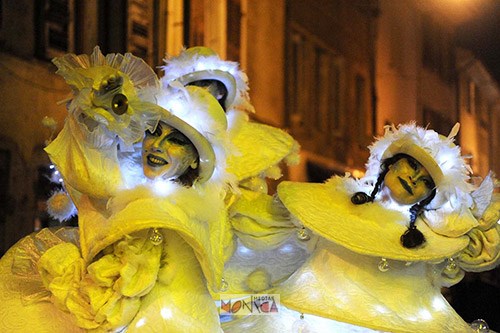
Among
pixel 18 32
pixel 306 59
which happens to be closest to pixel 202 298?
pixel 18 32

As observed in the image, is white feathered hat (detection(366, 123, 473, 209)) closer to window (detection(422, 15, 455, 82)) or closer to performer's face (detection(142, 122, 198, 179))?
performer's face (detection(142, 122, 198, 179))

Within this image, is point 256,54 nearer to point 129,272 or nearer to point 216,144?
point 216,144

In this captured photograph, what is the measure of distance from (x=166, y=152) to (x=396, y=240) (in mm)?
667

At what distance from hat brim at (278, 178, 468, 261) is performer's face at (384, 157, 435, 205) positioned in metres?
0.06

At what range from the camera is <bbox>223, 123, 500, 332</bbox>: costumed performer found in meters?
1.71

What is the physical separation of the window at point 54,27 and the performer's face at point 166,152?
939 millimetres

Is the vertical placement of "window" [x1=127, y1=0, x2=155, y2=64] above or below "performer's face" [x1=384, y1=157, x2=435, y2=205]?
above

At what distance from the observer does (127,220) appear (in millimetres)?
1407

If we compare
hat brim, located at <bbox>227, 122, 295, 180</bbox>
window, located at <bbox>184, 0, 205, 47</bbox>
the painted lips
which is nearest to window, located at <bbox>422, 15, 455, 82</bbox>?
window, located at <bbox>184, 0, 205, 47</bbox>

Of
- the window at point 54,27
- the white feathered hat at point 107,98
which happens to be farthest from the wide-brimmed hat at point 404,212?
the window at point 54,27

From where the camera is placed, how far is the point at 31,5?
2213 mm

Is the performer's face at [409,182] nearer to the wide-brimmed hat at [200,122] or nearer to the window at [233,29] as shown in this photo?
the wide-brimmed hat at [200,122]

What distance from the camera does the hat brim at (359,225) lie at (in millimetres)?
1699

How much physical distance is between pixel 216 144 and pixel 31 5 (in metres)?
1.08
